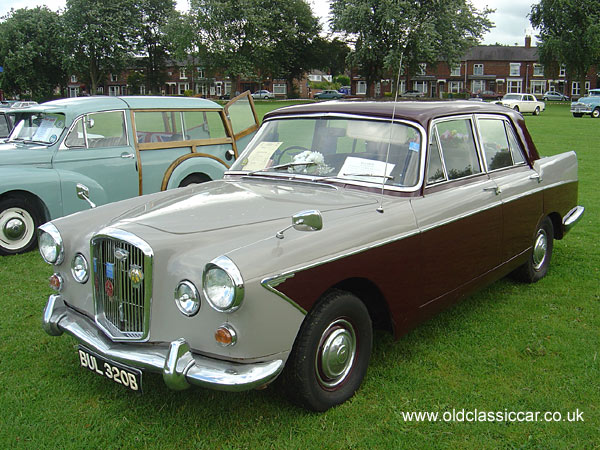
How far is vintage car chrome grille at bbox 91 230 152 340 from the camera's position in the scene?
291cm

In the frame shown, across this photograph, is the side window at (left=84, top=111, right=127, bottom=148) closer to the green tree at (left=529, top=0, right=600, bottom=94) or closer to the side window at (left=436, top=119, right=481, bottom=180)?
the side window at (left=436, top=119, right=481, bottom=180)

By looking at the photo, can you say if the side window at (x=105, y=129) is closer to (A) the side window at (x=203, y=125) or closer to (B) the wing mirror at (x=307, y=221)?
(A) the side window at (x=203, y=125)

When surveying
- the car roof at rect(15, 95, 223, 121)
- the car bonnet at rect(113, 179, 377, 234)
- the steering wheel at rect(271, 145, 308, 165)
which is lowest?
the car bonnet at rect(113, 179, 377, 234)

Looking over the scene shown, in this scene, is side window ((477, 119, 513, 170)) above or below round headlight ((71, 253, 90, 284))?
above

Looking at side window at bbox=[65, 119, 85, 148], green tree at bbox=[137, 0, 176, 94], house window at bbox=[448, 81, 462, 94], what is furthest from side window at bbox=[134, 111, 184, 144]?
house window at bbox=[448, 81, 462, 94]

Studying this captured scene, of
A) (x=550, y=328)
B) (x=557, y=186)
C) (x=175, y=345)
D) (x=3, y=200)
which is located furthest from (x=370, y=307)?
(x=3, y=200)

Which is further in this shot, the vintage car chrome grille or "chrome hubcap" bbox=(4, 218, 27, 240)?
"chrome hubcap" bbox=(4, 218, 27, 240)

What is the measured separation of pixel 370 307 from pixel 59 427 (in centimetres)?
197

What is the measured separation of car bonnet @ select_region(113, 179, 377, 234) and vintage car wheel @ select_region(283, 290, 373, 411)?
0.63 meters

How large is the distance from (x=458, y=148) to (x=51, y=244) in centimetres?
298

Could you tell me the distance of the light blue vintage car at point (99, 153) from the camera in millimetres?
6617

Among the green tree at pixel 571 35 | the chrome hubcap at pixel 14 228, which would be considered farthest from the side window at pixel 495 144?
the green tree at pixel 571 35

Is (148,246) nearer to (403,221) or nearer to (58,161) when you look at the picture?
(403,221)

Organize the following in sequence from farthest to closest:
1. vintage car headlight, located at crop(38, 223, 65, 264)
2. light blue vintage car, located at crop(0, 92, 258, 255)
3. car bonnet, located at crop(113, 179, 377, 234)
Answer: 1. light blue vintage car, located at crop(0, 92, 258, 255)
2. vintage car headlight, located at crop(38, 223, 65, 264)
3. car bonnet, located at crop(113, 179, 377, 234)
